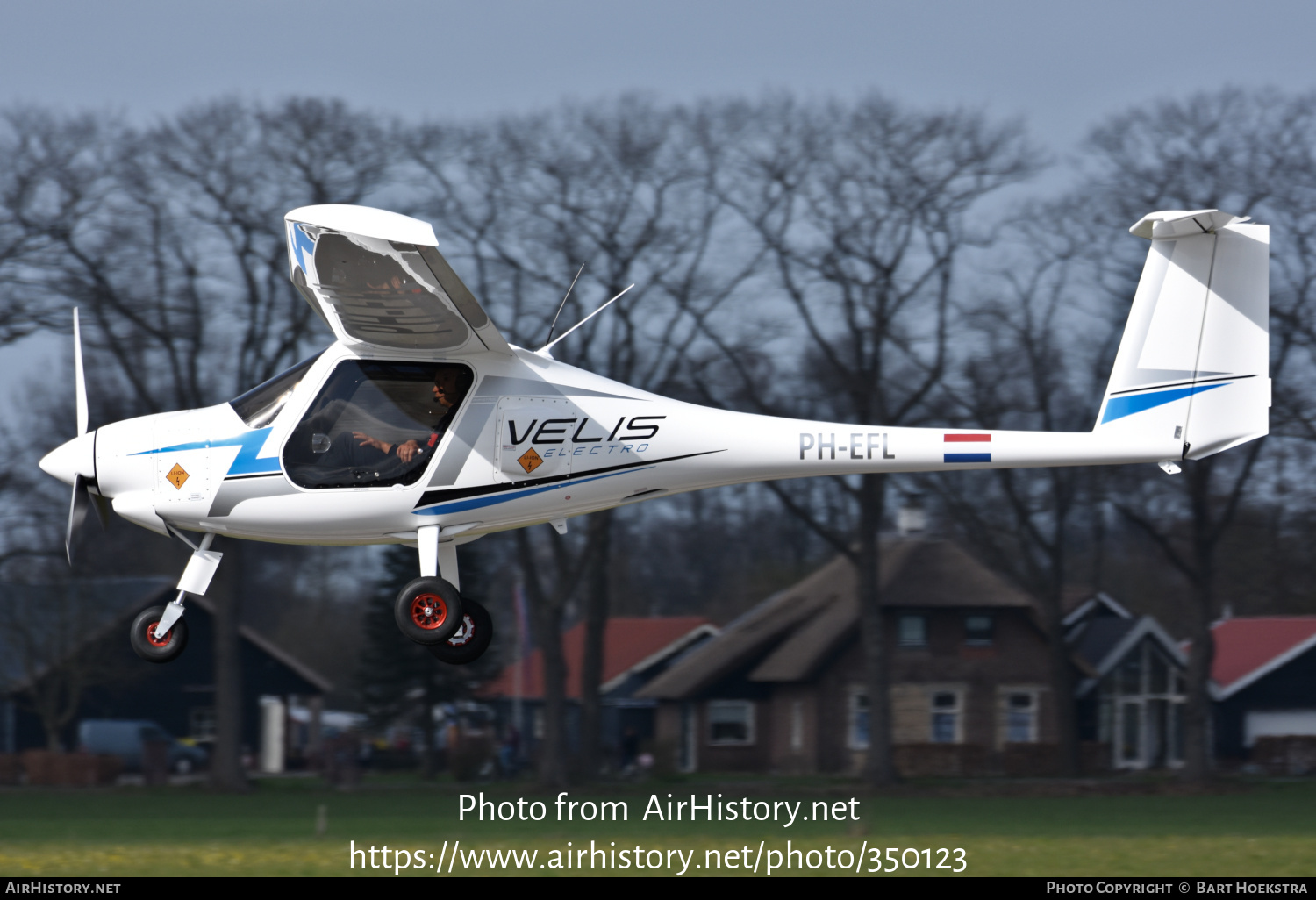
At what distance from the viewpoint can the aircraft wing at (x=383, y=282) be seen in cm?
971

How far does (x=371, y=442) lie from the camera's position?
36.9 feet

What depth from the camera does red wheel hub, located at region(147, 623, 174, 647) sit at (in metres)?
11.8

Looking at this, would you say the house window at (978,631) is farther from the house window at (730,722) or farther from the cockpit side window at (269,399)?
the cockpit side window at (269,399)

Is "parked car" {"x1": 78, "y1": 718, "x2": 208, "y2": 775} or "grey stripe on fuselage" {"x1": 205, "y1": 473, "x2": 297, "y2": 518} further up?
"grey stripe on fuselage" {"x1": 205, "y1": 473, "x2": 297, "y2": 518}

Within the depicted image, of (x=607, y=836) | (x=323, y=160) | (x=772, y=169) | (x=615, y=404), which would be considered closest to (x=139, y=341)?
(x=323, y=160)

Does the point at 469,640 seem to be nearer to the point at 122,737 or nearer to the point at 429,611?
the point at 429,611

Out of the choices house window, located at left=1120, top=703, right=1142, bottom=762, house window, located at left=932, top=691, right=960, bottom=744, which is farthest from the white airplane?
house window, located at left=1120, top=703, right=1142, bottom=762

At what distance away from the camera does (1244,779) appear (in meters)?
40.2

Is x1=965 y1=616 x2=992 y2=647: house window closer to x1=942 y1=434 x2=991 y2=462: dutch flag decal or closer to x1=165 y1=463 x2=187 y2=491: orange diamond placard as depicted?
x1=942 y1=434 x2=991 y2=462: dutch flag decal

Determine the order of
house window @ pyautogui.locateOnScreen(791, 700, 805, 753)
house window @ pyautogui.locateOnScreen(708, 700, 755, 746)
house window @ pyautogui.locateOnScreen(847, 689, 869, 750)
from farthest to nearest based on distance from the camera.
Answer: house window @ pyautogui.locateOnScreen(708, 700, 755, 746) → house window @ pyautogui.locateOnScreen(791, 700, 805, 753) → house window @ pyautogui.locateOnScreen(847, 689, 869, 750)

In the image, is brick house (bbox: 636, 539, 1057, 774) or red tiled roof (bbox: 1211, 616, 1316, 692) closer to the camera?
brick house (bbox: 636, 539, 1057, 774)

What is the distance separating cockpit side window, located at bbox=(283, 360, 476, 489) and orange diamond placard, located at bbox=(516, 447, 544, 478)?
62 cm

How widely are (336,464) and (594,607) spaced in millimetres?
31474

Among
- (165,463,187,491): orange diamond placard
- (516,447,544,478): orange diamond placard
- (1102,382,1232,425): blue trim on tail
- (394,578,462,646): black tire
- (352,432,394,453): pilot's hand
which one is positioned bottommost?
(394,578,462,646): black tire
